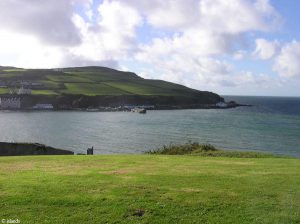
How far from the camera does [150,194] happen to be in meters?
14.9

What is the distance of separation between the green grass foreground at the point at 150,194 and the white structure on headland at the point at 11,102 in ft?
503

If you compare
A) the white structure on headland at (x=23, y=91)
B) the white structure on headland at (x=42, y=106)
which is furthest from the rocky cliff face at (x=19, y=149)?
the white structure on headland at (x=23, y=91)

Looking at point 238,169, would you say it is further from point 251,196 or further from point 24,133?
point 24,133

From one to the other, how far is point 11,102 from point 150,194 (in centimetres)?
16338

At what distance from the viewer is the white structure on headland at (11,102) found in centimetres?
16538

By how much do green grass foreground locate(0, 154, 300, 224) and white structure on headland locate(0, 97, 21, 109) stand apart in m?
153

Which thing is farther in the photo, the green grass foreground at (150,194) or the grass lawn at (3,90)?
the grass lawn at (3,90)

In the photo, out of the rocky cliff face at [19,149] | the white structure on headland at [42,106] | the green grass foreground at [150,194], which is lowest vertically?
the rocky cliff face at [19,149]

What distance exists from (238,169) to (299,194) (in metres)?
5.62

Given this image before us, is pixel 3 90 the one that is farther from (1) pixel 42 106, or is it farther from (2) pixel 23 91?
(1) pixel 42 106

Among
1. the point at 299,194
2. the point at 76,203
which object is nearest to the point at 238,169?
the point at 299,194

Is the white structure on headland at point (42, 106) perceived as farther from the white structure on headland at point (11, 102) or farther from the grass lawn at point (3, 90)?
the grass lawn at point (3, 90)

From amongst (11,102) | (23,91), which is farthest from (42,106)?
(23,91)

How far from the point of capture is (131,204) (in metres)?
13.9
